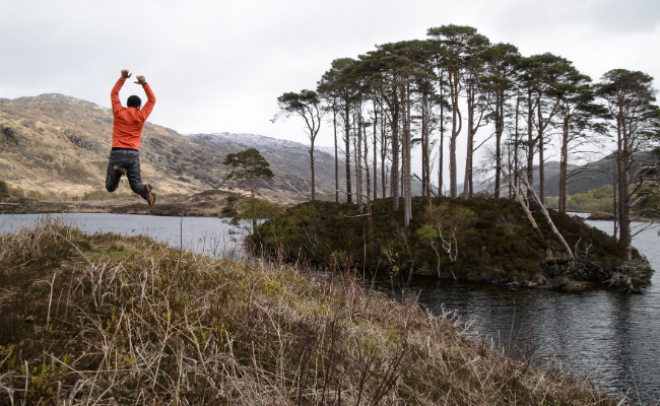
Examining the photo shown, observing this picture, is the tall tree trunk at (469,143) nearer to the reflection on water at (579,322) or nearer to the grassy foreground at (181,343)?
the reflection on water at (579,322)

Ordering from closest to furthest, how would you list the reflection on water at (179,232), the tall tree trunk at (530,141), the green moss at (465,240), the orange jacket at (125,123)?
the orange jacket at (125,123) < the reflection on water at (179,232) < the green moss at (465,240) < the tall tree trunk at (530,141)

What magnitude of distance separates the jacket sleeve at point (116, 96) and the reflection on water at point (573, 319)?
3292 mm

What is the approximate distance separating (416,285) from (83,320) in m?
20.2

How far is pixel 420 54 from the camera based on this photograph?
1079 inches

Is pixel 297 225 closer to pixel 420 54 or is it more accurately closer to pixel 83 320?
pixel 420 54

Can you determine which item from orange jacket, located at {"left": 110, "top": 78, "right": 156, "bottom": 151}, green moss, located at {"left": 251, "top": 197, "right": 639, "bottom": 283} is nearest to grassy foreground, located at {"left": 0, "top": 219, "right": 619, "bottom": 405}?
orange jacket, located at {"left": 110, "top": 78, "right": 156, "bottom": 151}

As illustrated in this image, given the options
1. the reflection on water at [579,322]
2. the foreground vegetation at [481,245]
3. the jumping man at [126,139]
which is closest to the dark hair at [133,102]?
the jumping man at [126,139]

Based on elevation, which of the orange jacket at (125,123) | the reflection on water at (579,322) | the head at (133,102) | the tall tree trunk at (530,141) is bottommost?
the reflection on water at (579,322)

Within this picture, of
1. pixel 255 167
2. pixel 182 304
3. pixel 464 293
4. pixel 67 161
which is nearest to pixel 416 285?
pixel 464 293

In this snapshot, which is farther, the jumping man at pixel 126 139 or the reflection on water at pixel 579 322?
the reflection on water at pixel 579 322

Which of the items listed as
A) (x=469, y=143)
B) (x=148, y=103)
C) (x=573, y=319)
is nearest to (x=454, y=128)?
(x=469, y=143)

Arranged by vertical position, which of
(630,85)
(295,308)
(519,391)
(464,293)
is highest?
(630,85)

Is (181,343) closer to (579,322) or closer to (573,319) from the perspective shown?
(579,322)

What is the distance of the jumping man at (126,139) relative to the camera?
17.4ft
